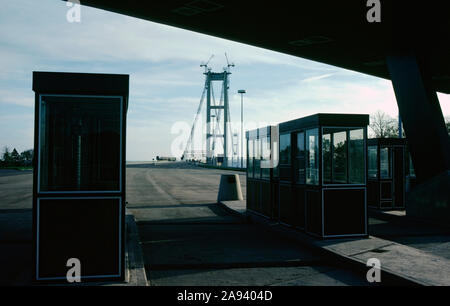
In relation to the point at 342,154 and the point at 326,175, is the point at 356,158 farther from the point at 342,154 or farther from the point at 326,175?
the point at 326,175

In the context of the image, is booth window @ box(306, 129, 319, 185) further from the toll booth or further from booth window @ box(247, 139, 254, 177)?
the toll booth

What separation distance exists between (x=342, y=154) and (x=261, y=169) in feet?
10.4

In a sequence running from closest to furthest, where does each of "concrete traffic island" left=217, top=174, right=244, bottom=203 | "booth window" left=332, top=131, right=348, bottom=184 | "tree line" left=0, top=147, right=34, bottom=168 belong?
"booth window" left=332, top=131, right=348, bottom=184, "concrete traffic island" left=217, top=174, right=244, bottom=203, "tree line" left=0, top=147, right=34, bottom=168

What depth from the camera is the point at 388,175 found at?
15.4 m

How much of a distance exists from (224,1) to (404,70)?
599cm

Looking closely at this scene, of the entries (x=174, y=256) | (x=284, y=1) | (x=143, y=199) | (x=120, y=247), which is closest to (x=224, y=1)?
(x=284, y=1)

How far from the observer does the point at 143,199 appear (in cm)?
1883

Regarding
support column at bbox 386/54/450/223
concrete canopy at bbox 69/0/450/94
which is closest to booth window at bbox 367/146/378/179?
support column at bbox 386/54/450/223

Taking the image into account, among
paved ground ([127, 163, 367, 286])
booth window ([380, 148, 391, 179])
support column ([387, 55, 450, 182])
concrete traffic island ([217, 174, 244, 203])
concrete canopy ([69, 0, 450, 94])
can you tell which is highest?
concrete canopy ([69, 0, 450, 94])

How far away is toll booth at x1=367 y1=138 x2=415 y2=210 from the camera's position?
1521 cm

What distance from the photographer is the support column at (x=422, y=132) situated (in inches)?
488

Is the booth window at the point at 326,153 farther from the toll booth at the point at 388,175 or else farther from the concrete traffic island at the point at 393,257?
the toll booth at the point at 388,175

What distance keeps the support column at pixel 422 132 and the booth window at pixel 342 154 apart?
12.4 ft

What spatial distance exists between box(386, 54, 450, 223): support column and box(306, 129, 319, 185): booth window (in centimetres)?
453
